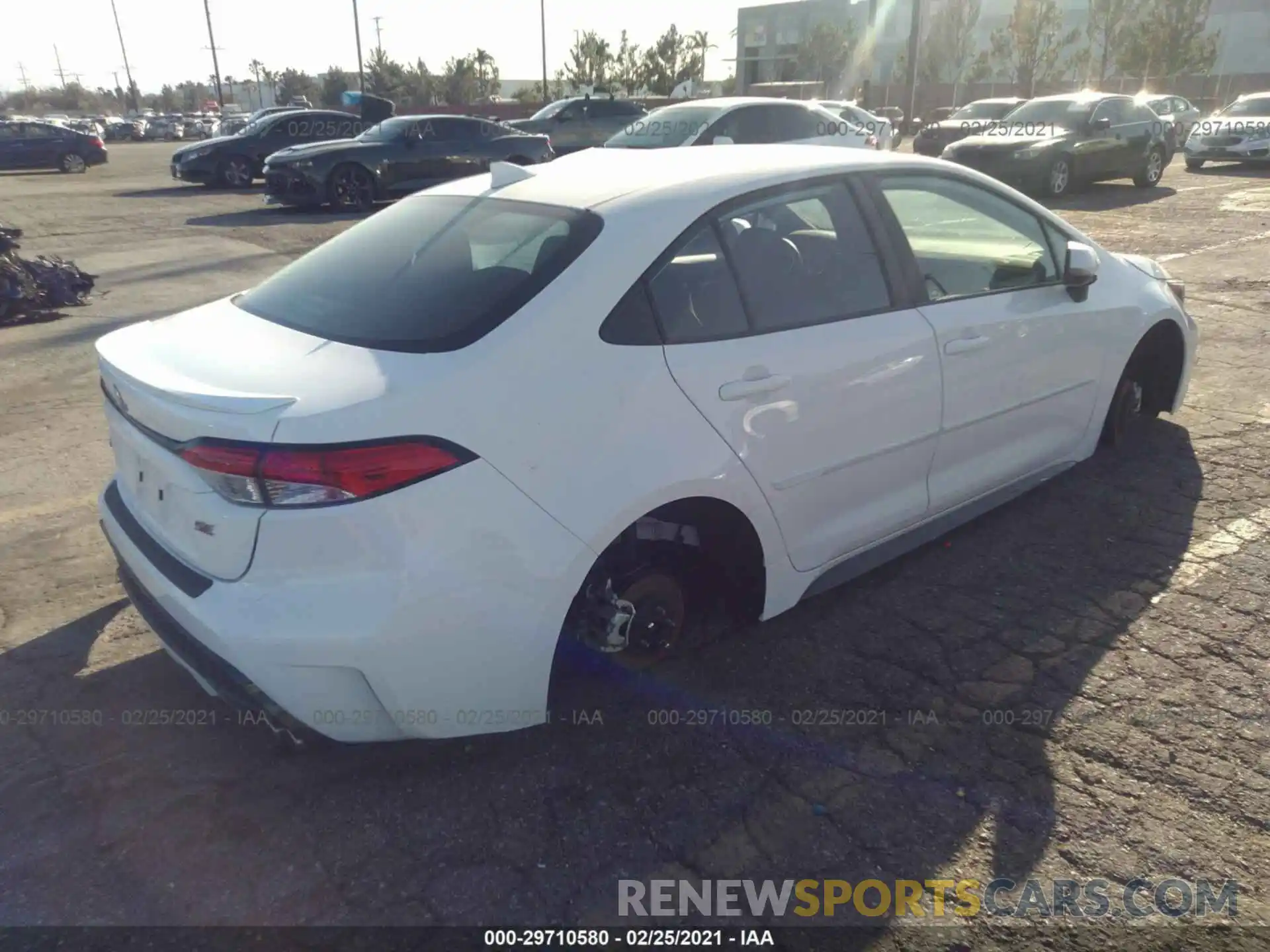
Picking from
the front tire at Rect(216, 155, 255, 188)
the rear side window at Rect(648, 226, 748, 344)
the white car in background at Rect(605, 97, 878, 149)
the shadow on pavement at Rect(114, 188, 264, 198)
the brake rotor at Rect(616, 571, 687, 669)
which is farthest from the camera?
the front tire at Rect(216, 155, 255, 188)

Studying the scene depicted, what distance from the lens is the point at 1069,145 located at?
600 inches

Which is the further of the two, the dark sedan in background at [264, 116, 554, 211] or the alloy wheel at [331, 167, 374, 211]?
the alloy wheel at [331, 167, 374, 211]

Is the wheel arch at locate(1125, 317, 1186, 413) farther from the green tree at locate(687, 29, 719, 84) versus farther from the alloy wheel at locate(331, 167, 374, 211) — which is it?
the green tree at locate(687, 29, 719, 84)

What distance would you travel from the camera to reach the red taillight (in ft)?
7.24

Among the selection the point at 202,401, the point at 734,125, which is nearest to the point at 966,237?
the point at 202,401

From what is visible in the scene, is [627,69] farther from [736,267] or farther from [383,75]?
[736,267]

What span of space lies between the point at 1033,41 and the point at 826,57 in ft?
44.4

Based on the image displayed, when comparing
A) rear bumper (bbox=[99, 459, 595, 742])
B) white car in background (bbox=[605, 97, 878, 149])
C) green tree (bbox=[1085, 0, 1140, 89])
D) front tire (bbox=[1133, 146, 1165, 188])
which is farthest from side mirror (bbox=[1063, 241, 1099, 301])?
green tree (bbox=[1085, 0, 1140, 89])

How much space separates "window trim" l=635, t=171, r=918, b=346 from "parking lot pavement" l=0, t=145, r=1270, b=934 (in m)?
1.08

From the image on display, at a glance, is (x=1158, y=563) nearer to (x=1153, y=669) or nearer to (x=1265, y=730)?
(x=1153, y=669)

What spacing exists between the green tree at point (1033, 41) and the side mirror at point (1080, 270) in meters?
51.3

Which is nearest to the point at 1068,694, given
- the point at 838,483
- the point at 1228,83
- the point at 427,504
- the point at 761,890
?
the point at 838,483

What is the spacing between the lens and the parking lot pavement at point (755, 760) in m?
2.37

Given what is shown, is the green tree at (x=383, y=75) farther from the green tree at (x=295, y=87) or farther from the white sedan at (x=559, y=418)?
the white sedan at (x=559, y=418)
